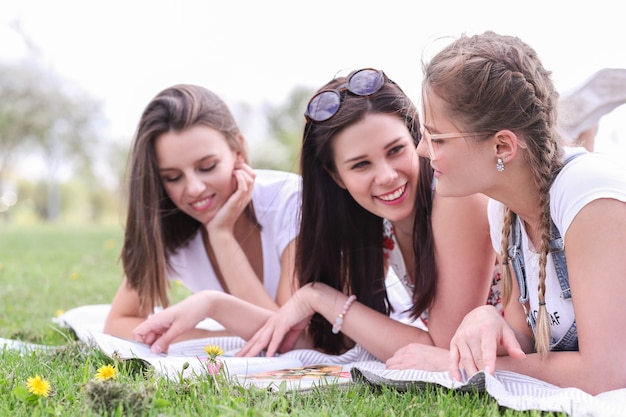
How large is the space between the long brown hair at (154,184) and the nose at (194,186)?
0.22 meters

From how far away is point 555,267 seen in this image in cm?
232

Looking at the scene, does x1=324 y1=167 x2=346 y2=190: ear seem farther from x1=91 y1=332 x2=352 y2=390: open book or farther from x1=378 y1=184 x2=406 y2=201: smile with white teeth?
x1=91 y1=332 x2=352 y2=390: open book

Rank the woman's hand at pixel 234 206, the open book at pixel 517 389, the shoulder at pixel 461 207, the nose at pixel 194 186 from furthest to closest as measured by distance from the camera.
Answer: the woman's hand at pixel 234 206 → the nose at pixel 194 186 → the shoulder at pixel 461 207 → the open book at pixel 517 389

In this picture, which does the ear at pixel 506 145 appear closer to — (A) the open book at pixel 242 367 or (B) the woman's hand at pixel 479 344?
(B) the woman's hand at pixel 479 344

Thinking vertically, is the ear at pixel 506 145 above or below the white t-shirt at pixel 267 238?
above

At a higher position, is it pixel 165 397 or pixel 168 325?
pixel 165 397

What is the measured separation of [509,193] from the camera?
91.9 inches

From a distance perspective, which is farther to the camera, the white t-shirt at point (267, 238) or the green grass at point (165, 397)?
the white t-shirt at point (267, 238)

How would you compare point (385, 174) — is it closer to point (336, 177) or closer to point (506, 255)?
point (336, 177)

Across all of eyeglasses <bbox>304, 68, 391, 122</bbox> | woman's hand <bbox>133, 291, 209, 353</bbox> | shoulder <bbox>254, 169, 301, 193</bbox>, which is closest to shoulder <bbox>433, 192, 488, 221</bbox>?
eyeglasses <bbox>304, 68, 391, 122</bbox>

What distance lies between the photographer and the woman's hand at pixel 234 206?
365 cm

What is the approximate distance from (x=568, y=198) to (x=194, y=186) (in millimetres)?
1941

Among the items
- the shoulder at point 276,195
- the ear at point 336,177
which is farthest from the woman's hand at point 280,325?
the shoulder at point 276,195

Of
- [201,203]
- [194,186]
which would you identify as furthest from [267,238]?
[194,186]
